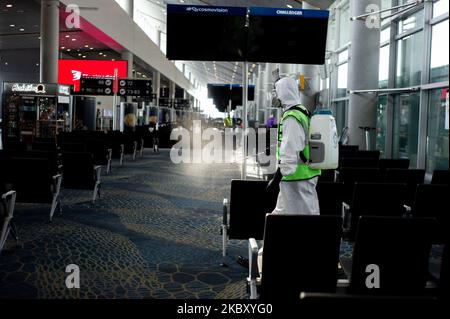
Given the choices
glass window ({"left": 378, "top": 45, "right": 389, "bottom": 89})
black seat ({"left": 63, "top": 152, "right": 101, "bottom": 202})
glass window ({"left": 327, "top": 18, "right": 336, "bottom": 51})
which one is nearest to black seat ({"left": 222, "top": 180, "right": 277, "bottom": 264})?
black seat ({"left": 63, "top": 152, "right": 101, "bottom": 202})

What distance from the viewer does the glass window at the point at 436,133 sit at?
8727 millimetres

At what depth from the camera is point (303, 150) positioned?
3969 mm

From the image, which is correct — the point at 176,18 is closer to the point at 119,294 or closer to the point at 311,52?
the point at 311,52

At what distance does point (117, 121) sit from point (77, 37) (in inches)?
184

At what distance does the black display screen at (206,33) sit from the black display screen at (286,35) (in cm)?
14

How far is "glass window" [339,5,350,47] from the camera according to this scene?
54.2 feet

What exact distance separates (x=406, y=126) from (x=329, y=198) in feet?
23.0

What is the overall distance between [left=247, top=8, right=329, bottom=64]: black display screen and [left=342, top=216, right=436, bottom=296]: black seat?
114 inches

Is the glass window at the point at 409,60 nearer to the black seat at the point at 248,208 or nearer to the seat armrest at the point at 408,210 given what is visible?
the seat armrest at the point at 408,210

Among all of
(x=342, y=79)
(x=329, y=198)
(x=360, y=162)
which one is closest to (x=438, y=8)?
(x=360, y=162)

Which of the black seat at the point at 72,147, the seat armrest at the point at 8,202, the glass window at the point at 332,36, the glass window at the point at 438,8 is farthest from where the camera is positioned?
the glass window at the point at 332,36

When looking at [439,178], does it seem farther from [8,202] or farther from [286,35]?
[8,202]

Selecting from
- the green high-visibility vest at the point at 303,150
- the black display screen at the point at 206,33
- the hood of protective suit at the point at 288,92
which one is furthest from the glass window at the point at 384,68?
the green high-visibility vest at the point at 303,150

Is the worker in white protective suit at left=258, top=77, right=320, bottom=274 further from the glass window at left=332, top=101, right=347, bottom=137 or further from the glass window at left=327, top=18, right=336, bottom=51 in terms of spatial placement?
the glass window at left=327, top=18, right=336, bottom=51
